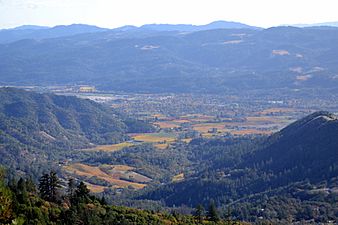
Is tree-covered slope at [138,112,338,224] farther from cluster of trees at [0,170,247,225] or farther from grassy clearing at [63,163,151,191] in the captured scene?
cluster of trees at [0,170,247,225]

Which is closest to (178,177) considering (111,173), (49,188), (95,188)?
(111,173)

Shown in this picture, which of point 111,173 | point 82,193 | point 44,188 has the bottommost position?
point 111,173

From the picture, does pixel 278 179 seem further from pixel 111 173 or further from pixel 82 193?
pixel 82 193

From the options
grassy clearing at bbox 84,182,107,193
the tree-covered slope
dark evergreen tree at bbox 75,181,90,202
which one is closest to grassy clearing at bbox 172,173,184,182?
the tree-covered slope

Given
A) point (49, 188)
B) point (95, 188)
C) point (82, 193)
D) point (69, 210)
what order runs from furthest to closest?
point (95, 188)
point (82, 193)
point (49, 188)
point (69, 210)

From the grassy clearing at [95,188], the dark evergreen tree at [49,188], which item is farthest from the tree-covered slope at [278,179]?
the dark evergreen tree at [49,188]

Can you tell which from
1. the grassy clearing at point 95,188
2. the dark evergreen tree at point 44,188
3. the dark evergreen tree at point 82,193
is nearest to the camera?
the dark evergreen tree at point 44,188

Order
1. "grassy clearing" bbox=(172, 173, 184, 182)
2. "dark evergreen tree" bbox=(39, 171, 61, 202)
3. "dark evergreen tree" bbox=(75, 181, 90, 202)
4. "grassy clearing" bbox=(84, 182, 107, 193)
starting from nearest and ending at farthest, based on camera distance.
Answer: "dark evergreen tree" bbox=(39, 171, 61, 202) → "dark evergreen tree" bbox=(75, 181, 90, 202) → "grassy clearing" bbox=(84, 182, 107, 193) → "grassy clearing" bbox=(172, 173, 184, 182)

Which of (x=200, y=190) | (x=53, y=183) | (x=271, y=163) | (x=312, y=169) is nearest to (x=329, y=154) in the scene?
(x=312, y=169)

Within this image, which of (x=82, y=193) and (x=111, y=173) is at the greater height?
(x=82, y=193)

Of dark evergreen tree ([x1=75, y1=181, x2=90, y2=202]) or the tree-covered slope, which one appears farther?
the tree-covered slope

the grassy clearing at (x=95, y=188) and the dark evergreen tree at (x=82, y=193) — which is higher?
the dark evergreen tree at (x=82, y=193)

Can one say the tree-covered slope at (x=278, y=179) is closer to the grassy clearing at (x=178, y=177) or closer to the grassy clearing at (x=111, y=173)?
the grassy clearing at (x=178, y=177)

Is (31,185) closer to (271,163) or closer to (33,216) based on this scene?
(33,216)
